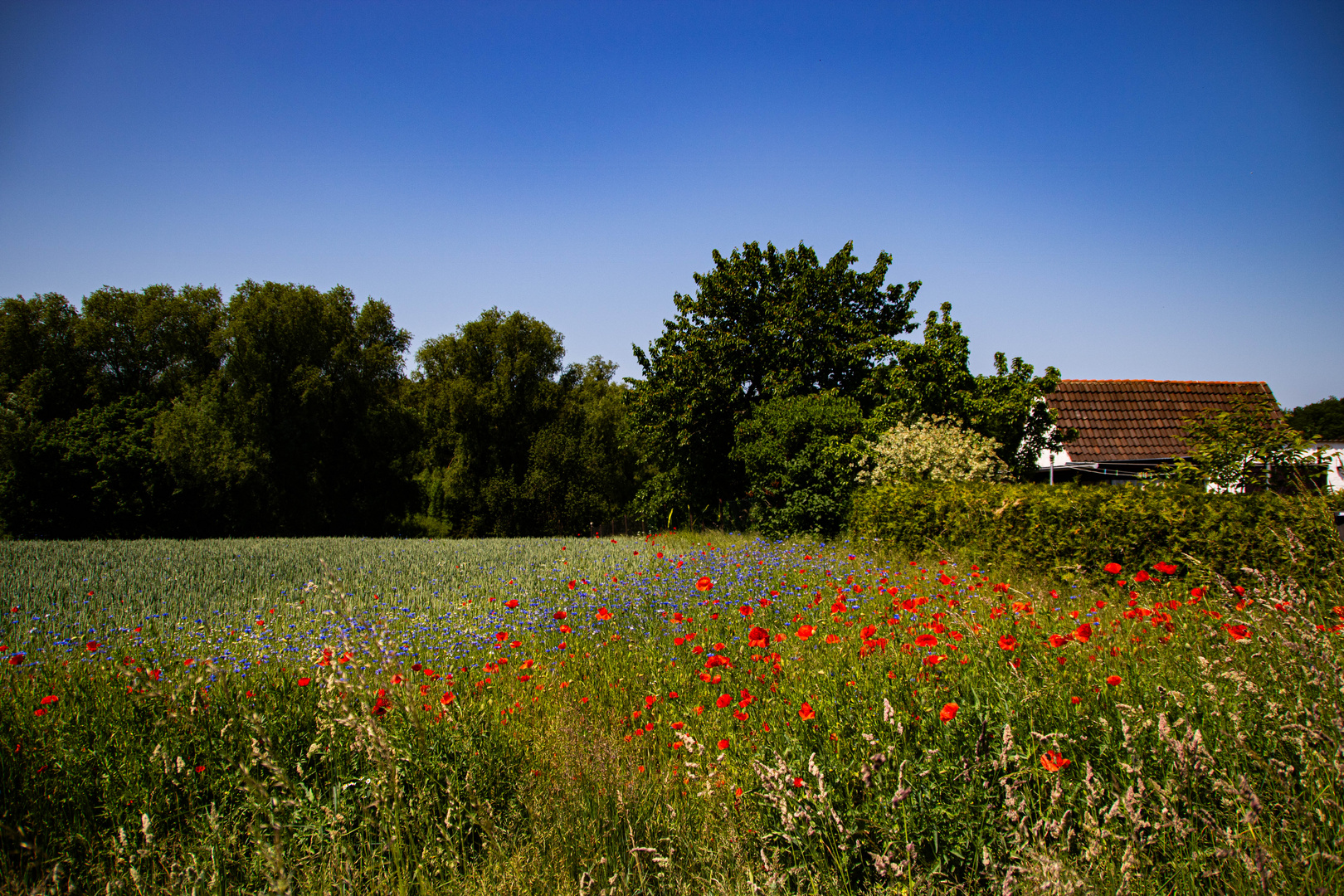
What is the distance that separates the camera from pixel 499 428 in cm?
2838

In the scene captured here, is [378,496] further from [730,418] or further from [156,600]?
[156,600]

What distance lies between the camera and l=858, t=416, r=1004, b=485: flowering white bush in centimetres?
1135

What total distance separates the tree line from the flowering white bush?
0.57 m

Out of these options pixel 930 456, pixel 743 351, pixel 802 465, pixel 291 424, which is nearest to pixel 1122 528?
pixel 930 456

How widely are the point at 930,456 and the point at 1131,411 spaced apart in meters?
11.6

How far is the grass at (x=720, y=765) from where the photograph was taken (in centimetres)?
199

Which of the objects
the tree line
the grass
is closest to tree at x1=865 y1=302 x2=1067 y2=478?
the tree line

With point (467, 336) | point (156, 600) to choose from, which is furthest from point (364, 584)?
point (467, 336)

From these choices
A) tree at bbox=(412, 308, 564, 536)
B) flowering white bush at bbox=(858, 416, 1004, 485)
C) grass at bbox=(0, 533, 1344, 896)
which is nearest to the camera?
grass at bbox=(0, 533, 1344, 896)

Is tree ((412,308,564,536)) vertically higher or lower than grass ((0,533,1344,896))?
higher

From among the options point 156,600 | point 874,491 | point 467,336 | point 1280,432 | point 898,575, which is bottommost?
point 156,600

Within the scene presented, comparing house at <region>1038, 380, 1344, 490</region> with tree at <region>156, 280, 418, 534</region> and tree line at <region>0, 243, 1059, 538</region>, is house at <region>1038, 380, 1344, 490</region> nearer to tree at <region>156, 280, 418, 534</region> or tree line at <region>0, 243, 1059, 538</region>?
tree line at <region>0, 243, 1059, 538</region>

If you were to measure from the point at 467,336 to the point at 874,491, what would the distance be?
2248 cm

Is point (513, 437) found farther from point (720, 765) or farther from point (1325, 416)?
point (1325, 416)
